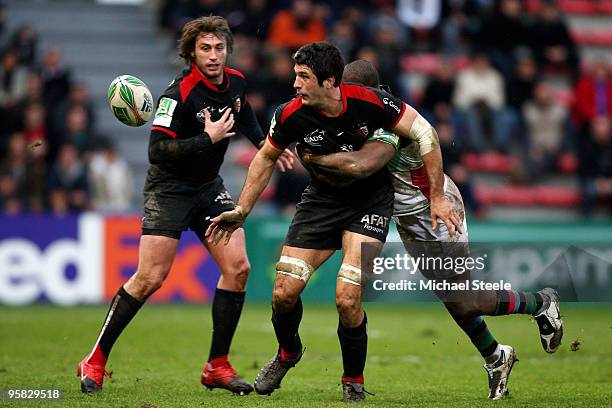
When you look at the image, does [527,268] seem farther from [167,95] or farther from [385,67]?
[385,67]

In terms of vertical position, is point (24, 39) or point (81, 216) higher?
point (24, 39)

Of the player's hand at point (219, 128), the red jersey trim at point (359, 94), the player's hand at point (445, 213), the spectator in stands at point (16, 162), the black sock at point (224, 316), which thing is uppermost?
the red jersey trim at point (359, 94)

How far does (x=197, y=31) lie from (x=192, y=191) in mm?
1196

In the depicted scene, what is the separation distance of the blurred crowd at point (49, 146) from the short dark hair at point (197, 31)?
26.3ft

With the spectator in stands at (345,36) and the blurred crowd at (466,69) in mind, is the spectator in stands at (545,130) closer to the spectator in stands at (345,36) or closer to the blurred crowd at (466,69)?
Result: the blurred crowd at (466,69)

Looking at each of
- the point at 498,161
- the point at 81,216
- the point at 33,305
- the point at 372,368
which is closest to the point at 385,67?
the point at 498,161

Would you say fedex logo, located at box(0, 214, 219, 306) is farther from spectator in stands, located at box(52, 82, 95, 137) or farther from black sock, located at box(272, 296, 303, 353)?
black sock, located at box(272, 296, 303, 353)

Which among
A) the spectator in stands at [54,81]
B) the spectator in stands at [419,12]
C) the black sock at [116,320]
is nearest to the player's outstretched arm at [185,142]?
the black sock at [116,320]

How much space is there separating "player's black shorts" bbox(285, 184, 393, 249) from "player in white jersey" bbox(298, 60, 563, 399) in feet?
0.87

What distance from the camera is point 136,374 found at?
9.18 metres

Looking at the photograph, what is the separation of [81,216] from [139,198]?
2.70 meters

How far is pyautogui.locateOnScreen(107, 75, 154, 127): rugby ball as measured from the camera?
820 cm

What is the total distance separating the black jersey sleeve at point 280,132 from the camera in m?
7.66

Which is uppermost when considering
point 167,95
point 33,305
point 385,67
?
point 167,95
